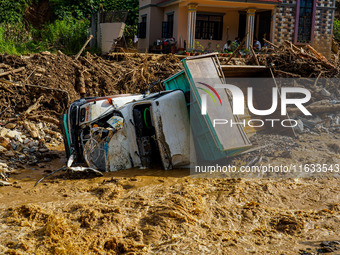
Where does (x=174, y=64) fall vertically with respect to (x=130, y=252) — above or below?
above

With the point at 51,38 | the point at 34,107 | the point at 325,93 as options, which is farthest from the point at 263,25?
the point at 34,107

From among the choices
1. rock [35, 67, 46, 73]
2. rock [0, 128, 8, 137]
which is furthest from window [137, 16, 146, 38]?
rock [0, 128, 8, 137]

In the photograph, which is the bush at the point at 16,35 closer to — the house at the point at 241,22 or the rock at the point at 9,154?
the house at the point at 241,22

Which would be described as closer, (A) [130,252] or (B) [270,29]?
(A) [130,252]

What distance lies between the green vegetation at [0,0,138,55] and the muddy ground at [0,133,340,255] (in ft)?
39.9

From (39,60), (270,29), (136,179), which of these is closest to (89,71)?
(39,60)

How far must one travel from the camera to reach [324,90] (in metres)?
11.9

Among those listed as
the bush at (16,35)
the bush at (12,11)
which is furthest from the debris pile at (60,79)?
the bush at (12,11)

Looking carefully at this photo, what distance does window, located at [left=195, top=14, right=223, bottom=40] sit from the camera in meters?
21.5

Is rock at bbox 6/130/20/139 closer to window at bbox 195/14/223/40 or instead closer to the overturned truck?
the overturned truck

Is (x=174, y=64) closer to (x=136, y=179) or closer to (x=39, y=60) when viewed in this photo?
(x=39, y=60)

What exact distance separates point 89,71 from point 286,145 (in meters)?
7.13

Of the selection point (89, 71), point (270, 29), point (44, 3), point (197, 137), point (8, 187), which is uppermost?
point (44, 3)

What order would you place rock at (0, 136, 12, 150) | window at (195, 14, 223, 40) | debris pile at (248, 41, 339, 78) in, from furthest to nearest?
window at (195, 14, 223, 40), debris pile at (248, 41, 339, 78), rock at (0, 136, 12, 150)
